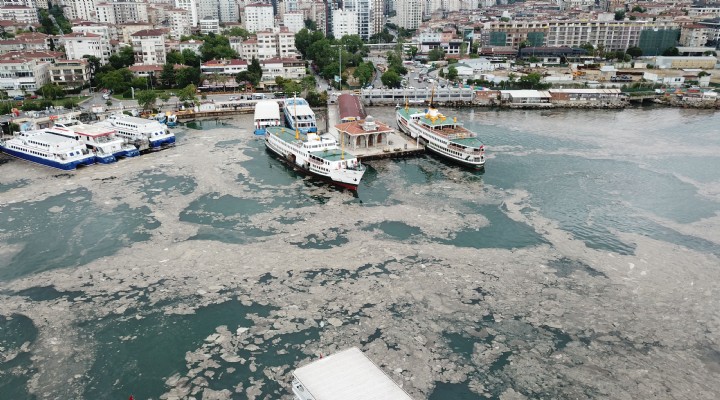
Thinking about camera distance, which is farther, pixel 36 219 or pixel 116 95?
pixel 116 95

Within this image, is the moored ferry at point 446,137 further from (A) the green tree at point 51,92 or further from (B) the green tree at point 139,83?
(A) the green tree at point 51,92

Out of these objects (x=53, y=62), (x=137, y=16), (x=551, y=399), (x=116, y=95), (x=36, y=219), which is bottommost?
(x=551, y=399)

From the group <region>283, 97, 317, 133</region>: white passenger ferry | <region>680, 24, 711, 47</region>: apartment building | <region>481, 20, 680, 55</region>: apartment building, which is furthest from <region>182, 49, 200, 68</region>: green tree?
<region>680, 24, 711, 47</region>: apartment building

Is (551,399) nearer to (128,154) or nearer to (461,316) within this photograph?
(461,316)

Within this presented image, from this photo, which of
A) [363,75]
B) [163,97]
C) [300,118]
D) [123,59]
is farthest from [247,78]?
[300,118]

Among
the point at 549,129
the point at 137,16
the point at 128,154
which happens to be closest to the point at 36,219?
the point at 128,154
